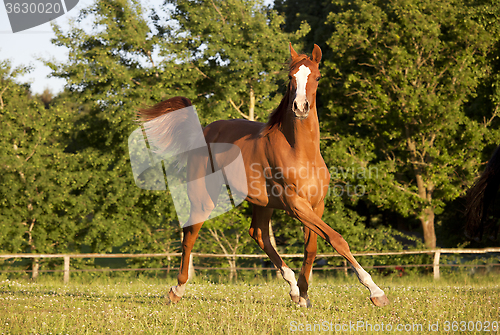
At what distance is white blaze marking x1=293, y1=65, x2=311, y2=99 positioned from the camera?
4199 mm

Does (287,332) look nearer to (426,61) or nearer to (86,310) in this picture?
(86,310)

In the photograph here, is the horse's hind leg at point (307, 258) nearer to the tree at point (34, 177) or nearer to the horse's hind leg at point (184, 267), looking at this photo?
the horse's hind leg at point (184, 267)

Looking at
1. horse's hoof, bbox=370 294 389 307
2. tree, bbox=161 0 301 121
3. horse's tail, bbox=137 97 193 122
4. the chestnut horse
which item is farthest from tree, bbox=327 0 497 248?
horse's hoof, bbox=370 294 389 307

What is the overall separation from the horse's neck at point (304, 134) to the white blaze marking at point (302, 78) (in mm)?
413

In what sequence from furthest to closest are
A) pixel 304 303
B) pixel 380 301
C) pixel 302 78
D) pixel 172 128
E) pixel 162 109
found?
pixel 162 109
pixel 172 128
pixel 304 303
pixel 302 78
pixel 380 301

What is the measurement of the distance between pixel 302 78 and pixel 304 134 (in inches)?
25.6

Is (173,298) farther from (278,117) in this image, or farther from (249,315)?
(278,117)

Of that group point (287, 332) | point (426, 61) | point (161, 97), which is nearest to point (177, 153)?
point (287, 332)

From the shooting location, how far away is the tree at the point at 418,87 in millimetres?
14641

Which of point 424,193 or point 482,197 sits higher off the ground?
point 482,197

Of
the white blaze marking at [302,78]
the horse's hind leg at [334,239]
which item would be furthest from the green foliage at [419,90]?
the white blaze marking at [302,78]

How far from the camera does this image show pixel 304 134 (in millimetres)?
4680

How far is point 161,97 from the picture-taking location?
46.9 ft

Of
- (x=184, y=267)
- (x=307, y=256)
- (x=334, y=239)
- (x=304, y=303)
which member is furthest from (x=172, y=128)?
(x=334, y=239)
